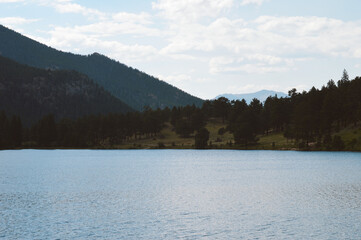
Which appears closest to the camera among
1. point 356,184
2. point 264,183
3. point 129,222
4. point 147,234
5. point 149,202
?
point 147,234

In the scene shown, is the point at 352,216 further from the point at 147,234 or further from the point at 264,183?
the point at 264,183

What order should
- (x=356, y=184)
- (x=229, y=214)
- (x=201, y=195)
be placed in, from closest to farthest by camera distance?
(x=229, y=214)
(x=201, y=195)
(x=356, y=184)

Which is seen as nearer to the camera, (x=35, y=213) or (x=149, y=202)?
(x=35, y=213)

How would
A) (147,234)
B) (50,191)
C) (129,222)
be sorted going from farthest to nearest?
1. (50,191)
2. (129,222)
3. (147,234)

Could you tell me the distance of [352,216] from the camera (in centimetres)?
4553

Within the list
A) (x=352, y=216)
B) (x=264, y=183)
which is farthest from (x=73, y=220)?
(x=264, y=183)

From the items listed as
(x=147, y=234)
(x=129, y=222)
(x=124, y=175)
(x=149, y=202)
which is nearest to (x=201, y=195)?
(x=149, y=202)

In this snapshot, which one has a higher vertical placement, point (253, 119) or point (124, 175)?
point (253, 119)

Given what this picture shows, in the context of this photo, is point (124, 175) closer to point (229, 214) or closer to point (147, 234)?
point (229, 214)

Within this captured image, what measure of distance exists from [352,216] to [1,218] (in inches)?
1473

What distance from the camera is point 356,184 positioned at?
233 ft

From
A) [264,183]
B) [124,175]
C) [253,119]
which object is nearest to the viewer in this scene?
[264,183]

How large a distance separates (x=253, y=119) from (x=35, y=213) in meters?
160

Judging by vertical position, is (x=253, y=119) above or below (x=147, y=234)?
above
